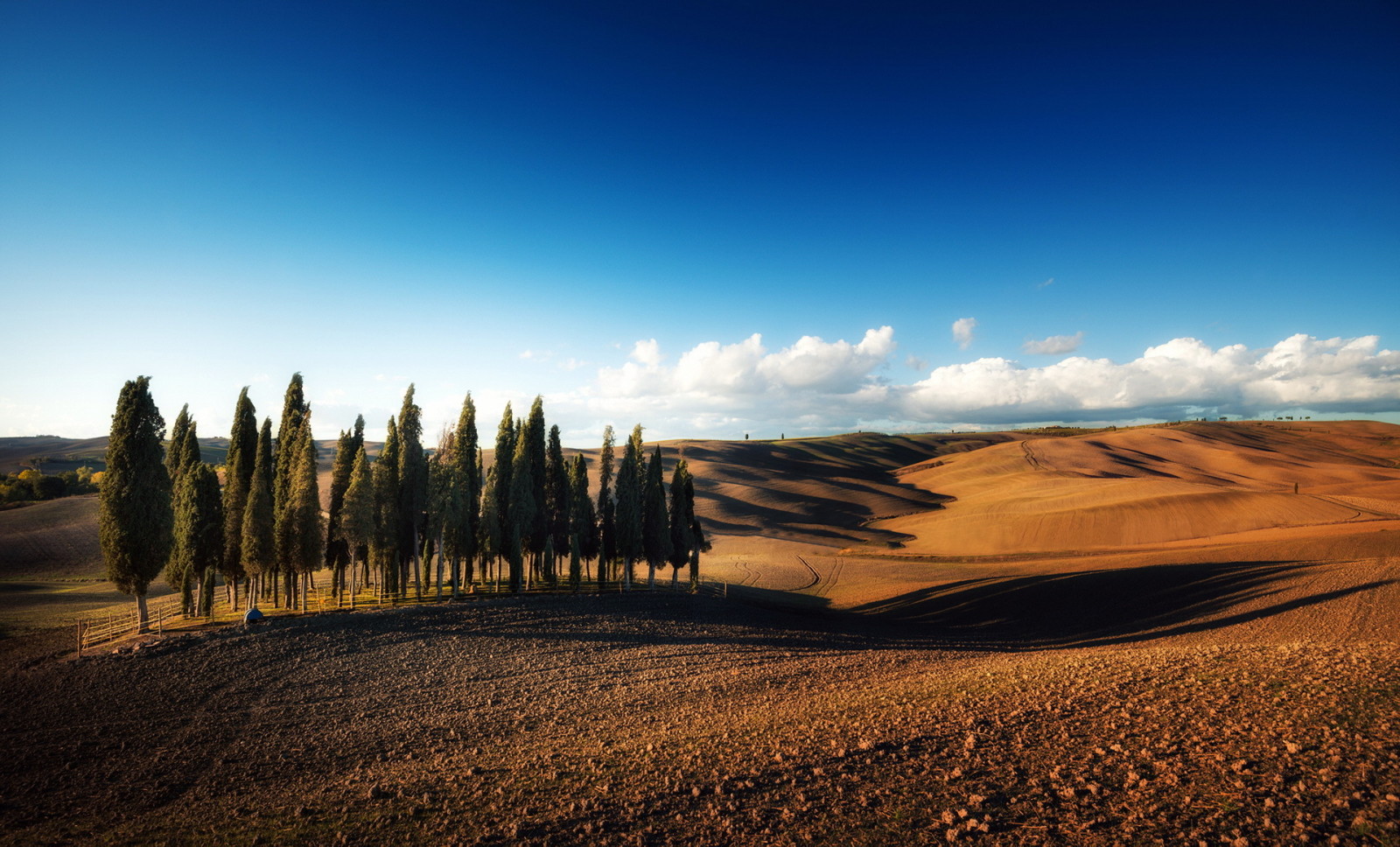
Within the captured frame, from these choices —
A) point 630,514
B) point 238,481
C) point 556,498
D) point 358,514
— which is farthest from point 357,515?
point 630,514

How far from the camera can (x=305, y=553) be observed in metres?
34.1

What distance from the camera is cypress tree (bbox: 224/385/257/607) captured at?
3419cm

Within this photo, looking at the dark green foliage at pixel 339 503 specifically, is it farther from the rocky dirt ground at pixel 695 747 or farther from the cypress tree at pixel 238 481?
the rocky dirt ground at pixel 695 747

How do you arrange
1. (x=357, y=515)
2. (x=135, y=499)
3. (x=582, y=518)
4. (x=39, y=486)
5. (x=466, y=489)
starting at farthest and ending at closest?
1. (x=39, y=486)
2. (x=582, y=518)
3. (x=466, y=489)
4. (x=357, y=515)
5. (x=135, y=499)

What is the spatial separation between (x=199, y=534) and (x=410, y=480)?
474 inches

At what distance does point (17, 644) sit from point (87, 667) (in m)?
9.24

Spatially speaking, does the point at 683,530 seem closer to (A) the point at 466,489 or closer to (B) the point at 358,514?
(A) the point at 466,489

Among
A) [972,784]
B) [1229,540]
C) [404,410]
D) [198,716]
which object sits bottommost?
[1229,540]

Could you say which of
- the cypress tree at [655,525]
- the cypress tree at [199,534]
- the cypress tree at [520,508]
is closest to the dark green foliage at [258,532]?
the cypress tree at [199,534]

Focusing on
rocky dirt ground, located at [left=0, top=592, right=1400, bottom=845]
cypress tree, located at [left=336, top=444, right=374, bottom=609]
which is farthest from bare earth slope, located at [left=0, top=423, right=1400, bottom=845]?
cypress tree, located at [left=336, top=444, right=374, bottom=609]

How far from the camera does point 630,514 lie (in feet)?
160

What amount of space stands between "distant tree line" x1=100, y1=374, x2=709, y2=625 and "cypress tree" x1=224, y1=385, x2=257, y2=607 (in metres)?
0.09

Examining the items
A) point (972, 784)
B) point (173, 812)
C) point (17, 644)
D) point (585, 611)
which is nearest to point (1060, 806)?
point (972, 784)

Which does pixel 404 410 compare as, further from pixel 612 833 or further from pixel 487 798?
pixel 612 833
